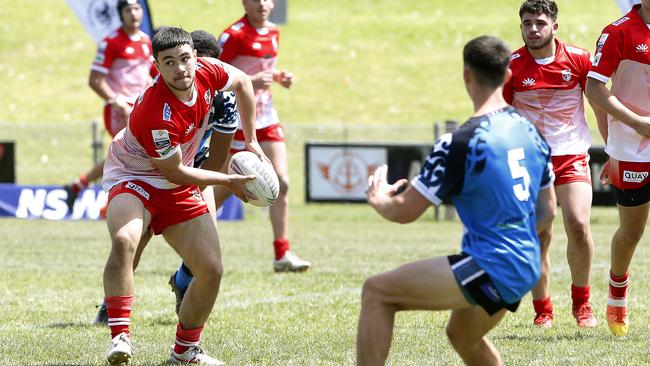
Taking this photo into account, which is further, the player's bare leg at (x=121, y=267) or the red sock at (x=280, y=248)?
the red sock at (x=280, y=248)

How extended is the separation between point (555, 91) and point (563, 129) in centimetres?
25

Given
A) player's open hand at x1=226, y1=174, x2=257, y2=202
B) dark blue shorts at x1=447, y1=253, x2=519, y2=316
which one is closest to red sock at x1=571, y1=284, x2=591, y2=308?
player's open hand at x1=226, y1=174, x2=257, y2=202

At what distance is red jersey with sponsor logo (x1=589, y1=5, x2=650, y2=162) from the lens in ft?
23.5

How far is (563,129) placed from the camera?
7633 millimetres

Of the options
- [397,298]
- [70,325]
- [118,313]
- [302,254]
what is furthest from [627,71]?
[302,254]

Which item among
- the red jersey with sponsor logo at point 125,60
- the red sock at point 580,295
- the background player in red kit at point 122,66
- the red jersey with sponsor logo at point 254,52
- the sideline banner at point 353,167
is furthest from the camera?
the sideline banner at point 353,167

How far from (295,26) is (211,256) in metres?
36.7

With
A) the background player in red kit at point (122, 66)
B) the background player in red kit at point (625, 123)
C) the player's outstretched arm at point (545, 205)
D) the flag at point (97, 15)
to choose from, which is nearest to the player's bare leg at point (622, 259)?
the background player in red kit at point (625, 123)

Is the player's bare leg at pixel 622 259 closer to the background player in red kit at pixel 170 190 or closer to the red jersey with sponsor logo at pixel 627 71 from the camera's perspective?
the red jersey with sponsor logo at pixel 627 71

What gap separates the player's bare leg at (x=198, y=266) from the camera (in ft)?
21.2

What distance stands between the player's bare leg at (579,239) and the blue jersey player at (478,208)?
259 centimetres

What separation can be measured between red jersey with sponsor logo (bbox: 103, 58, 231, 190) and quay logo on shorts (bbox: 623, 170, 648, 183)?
2563 millimetres

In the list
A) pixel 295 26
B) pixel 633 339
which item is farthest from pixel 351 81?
pixel 633 339

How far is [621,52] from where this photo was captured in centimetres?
721
